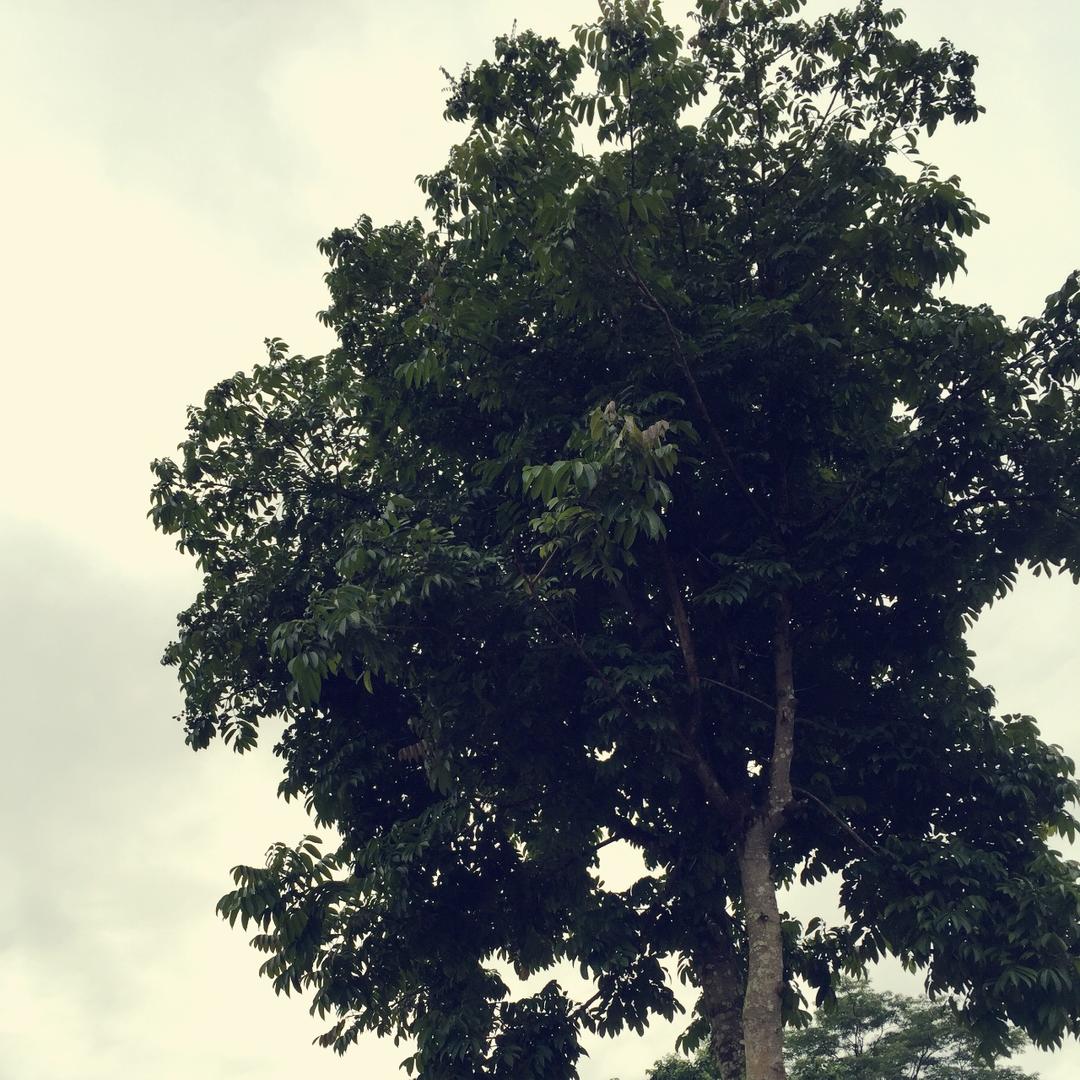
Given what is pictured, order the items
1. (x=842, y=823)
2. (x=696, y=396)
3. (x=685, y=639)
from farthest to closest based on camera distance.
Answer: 1. (x=685, y=639)
2. (x=842, y=823)
3. (x=696, y=396)

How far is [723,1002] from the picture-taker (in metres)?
15.3

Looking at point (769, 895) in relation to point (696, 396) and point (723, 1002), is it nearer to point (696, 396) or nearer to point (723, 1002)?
point (723, 1002)

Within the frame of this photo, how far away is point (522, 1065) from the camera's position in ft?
50.0

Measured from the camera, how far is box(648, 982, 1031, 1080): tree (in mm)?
37219

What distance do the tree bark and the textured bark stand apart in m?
1.58

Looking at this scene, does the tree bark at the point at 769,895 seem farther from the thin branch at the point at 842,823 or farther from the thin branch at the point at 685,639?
the thin branch at the point at 685,639

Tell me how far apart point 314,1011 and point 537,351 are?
8.96 meters

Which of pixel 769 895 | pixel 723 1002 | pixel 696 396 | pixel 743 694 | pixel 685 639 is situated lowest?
pixel 723 1002

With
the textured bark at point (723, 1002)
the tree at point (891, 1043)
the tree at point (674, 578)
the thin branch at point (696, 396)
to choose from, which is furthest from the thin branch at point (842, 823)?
the tree at point (891, 1043)

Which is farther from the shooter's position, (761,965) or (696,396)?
(696,396)

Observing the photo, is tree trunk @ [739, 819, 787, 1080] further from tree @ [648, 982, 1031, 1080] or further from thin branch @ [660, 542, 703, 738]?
tree @ [648, 982, 1031, 1080]

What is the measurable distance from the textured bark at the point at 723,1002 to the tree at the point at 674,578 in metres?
0.05

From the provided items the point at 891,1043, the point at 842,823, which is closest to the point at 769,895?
the point at 842,823

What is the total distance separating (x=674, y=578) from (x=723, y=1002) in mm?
5553
